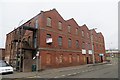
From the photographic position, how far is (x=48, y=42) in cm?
2550

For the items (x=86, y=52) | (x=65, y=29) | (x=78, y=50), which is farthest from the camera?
(x=86, y=52)

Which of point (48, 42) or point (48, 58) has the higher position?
point (48, 42)

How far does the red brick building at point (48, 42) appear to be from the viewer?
24.6 meters

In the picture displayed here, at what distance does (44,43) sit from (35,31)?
2.73m

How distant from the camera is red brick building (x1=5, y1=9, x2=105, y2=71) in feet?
80.8

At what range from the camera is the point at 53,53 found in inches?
1055

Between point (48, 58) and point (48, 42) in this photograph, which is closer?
point (48, 42)

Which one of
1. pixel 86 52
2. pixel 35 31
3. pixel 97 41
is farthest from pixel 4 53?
pixel 97 41

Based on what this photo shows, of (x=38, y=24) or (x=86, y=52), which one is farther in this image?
(x=86, y=52)

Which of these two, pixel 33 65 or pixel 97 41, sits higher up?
pixel 97 41

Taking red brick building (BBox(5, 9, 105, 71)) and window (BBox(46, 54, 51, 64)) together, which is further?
window (BBox(46, 54, 51, 64))

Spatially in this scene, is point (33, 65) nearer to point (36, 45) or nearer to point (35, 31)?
point (36, 45)

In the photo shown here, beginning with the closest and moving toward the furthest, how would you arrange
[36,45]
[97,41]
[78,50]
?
[36,45] → [78,50] → [97,41]

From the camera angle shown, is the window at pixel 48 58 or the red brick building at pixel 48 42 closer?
the red brick building at pixel 48 42
